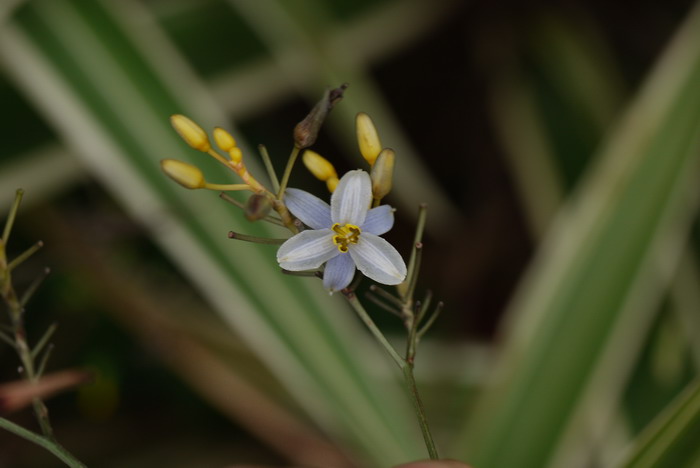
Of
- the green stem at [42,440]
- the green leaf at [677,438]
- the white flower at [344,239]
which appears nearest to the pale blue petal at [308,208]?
the white flower at [344,239]

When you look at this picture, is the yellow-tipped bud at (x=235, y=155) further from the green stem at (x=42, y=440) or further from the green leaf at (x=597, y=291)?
the green leaf at (x=597, y=291)

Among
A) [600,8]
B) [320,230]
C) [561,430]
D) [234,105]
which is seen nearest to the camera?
[320,230]

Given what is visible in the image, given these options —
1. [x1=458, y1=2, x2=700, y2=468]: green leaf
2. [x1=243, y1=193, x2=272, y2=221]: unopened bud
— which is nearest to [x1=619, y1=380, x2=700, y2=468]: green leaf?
[x1=458, y1=2, x2=700, y2=468]: green leaf

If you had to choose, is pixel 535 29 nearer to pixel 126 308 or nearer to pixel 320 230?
pixel 126 308

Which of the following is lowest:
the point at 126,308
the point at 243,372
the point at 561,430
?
the point at 561,430

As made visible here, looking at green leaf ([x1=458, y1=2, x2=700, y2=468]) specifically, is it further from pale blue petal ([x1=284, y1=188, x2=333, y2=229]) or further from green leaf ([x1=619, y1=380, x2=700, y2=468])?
pale blue petal ([x1=284, y1=188, x2=333, y2=229])

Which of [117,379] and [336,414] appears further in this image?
[117,379]

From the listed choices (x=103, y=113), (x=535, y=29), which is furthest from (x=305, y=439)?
(x=535, y=29)
